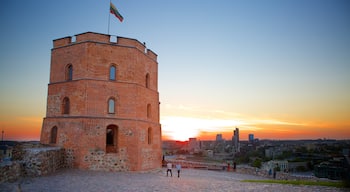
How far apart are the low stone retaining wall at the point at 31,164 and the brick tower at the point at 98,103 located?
6.19ft

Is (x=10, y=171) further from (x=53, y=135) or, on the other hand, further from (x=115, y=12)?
(x=115, y=12)

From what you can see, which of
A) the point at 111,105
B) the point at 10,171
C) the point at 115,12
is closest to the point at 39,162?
the point at 10,171

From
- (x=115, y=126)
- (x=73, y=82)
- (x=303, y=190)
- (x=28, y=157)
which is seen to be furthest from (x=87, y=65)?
(x=303, y=190)

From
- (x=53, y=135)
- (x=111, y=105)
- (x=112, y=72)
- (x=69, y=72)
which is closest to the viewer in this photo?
(x=111, y=105)

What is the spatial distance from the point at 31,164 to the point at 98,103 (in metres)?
5.86

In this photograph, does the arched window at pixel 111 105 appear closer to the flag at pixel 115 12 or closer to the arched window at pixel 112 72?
the arched window at pixel 112 72

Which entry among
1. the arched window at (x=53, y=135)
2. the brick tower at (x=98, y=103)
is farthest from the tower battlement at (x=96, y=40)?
the arched window at (x=53, y=135)

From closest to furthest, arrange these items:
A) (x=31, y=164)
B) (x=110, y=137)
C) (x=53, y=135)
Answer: (x=31, y=164)
(x=53, y=135)
(x=110, y=137)

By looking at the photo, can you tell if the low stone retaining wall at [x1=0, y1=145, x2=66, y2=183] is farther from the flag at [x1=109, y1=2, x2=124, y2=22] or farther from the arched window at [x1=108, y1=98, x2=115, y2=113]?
the flag at [x1=109, y1=2, x2=124, y2=22]

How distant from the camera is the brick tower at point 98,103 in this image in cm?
1805

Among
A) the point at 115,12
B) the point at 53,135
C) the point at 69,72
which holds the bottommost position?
the point at 53,135

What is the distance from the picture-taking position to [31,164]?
1444cm

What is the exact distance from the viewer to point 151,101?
73.3ft

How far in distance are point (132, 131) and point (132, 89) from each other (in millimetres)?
3085
